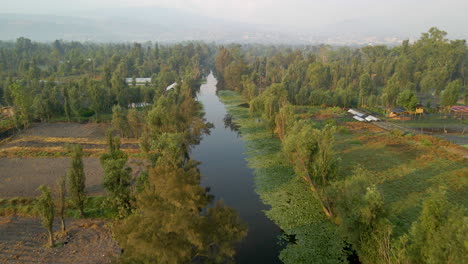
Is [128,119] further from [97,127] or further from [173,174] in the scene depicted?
[173,174]

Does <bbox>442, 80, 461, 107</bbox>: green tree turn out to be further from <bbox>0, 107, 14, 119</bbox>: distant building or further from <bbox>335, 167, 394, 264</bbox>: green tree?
<bbox>0, 107, 14, 119</bbox>: distant building

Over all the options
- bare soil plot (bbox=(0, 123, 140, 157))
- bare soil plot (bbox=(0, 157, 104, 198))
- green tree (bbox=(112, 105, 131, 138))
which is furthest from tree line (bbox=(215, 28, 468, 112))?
bare soil plot (bbox=(0, 157, 104, 198))

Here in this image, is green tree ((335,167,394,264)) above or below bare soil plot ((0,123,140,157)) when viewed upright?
above

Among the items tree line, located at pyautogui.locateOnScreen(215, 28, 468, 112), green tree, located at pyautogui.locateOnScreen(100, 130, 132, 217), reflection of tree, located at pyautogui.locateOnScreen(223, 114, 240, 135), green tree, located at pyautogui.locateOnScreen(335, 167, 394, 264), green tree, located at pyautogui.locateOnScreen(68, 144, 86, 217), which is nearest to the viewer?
green tree, located at pyautogui.locateOnScreen(335, 167, 394, 264)

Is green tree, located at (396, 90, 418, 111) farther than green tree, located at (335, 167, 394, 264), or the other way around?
green tree, located at (396, 90, 418, 111)

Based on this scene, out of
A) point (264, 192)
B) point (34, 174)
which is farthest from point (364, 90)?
point (34, 174)

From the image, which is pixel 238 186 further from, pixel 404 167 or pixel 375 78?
pixel 375 78

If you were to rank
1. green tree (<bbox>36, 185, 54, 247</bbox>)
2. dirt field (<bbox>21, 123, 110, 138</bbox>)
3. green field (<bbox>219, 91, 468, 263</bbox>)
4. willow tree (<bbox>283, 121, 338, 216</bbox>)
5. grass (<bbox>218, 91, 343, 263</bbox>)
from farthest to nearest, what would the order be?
dirt field (<bbox>21, 123, 110, 138</bbox>) → willow tree (<bbox>283, 121, 338, 216</bbox>) → green field (<bbox>219, 91, 468, 263</bbox>) → grass (<bbox>218, 91, 343, 263</bbox>) → green tree (<bbox>36, 185, 54, 247</bbox>)
